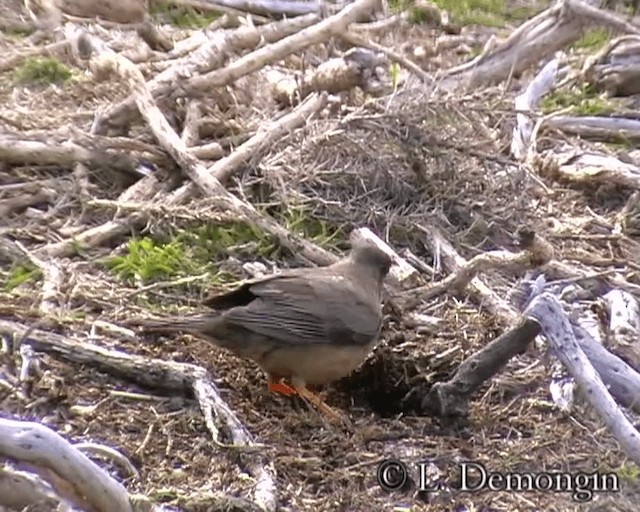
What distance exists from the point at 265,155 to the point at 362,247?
159 centimetres

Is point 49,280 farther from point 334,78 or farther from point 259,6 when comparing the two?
point 259,6

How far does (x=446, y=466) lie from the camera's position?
4035 millimetres

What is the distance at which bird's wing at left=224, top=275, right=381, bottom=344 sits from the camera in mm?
4297

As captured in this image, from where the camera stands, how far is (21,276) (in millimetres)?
5086

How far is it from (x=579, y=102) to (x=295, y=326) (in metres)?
4.13

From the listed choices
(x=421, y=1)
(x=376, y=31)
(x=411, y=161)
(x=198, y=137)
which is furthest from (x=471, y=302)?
(x=421, y=1)

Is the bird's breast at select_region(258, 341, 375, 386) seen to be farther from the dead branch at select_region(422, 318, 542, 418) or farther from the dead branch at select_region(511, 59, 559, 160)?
the dead branch at select_region(511, 59, 559, 160)

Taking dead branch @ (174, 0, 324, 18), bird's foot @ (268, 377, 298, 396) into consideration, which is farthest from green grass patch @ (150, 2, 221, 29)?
bird's foot @ (268, 377, 298, 396)

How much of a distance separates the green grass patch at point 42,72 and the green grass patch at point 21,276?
2278 millimetres

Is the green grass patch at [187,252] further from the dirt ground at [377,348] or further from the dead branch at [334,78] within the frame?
the dead branch at [334,78]

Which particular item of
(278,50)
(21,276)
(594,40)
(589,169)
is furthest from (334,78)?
(594,40)

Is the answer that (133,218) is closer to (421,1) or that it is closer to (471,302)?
(471,302)

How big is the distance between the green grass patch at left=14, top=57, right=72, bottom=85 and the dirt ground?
106 millimetres

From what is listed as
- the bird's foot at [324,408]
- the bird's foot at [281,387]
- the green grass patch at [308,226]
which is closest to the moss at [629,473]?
the bird's foot at [324,408]
